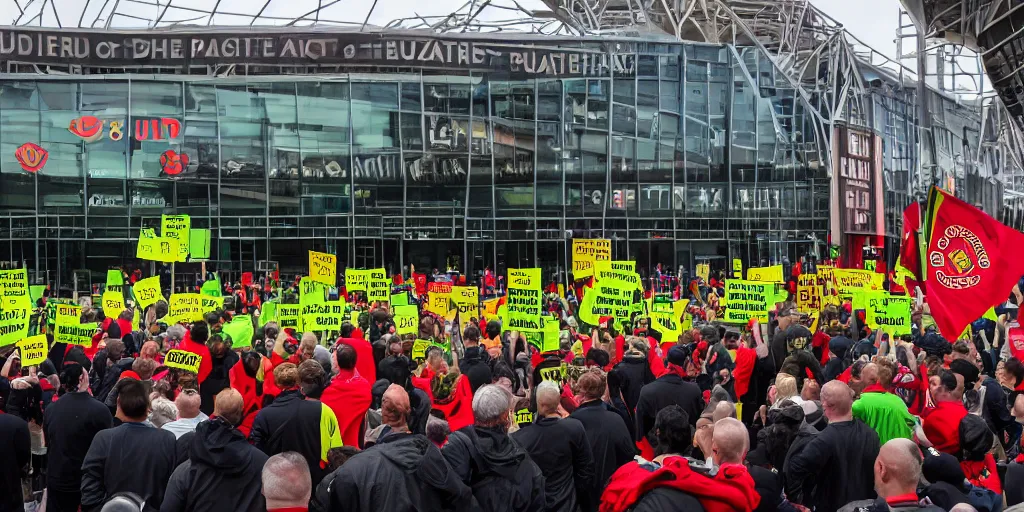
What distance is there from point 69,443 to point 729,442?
445 cm

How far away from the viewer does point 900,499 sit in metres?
5.50

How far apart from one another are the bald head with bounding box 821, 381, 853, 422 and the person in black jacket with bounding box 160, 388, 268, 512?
10.8ft

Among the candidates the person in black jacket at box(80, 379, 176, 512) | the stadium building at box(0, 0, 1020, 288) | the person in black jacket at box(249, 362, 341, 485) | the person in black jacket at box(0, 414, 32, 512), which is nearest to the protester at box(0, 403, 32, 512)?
the person in black jacket at box(0, 414, 32, 512)

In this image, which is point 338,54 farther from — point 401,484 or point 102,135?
point 401,484

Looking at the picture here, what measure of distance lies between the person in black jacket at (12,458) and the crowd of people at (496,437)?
0.01 meters

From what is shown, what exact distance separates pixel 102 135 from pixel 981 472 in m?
39.0

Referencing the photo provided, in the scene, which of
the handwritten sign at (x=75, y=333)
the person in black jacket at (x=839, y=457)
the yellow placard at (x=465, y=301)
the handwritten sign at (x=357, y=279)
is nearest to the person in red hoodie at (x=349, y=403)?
the person in black jacket at (x=839, y=457)

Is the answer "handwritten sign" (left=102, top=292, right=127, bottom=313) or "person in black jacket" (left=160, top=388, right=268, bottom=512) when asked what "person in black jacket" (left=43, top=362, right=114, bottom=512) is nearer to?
"person in black jacket" (left=160, top=388, right=268, bottom=512)

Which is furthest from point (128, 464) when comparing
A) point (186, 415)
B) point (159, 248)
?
point (159, 248)

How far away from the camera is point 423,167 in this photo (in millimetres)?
43438

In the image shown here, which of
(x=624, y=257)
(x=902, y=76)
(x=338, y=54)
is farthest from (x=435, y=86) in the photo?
(x=902, y=76)

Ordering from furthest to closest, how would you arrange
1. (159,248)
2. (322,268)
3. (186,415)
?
(159,248), (322,268), (186,415)

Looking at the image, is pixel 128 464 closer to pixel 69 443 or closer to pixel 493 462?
pixel 69 443

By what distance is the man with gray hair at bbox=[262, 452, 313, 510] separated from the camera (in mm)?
5406
